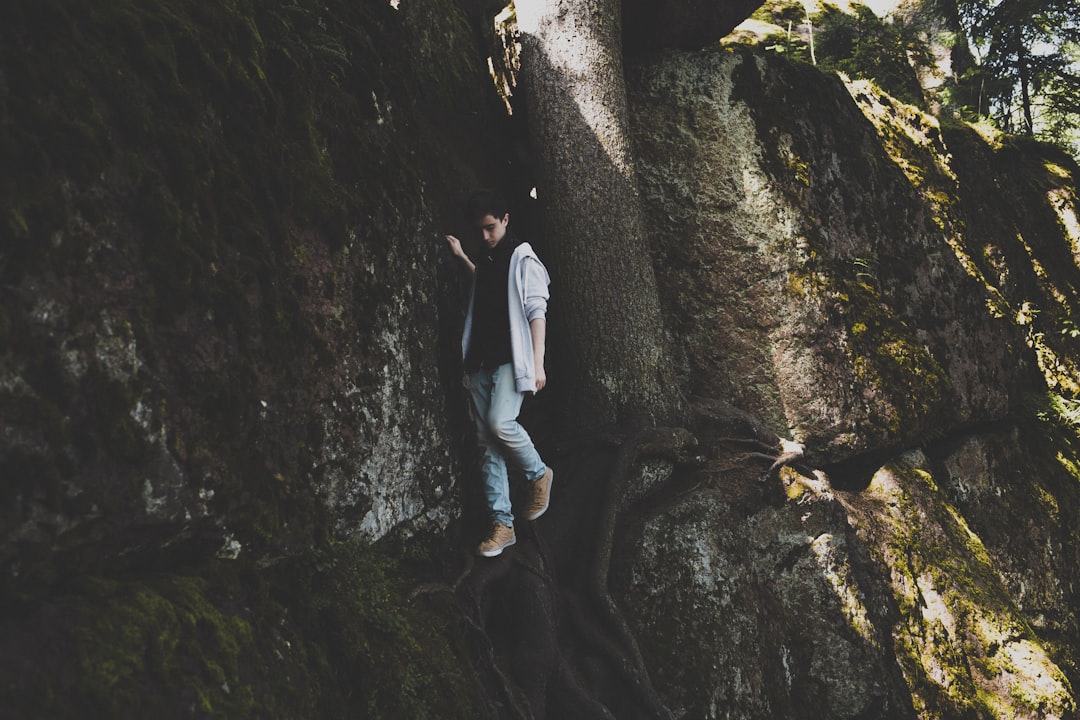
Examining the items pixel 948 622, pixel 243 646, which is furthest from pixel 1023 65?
pixel 243 646

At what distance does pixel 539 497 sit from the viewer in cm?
586

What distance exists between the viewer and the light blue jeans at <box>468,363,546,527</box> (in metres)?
5.48

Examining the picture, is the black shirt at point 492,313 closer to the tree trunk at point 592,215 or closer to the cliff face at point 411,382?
the cliff face at point 411,382

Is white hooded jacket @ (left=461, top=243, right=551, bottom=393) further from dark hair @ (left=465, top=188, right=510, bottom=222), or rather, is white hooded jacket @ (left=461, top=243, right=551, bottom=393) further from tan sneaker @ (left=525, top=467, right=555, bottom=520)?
tan sneaker @ (left=525, top=467, right=555, bottom=520)

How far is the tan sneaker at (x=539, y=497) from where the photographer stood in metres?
5.84

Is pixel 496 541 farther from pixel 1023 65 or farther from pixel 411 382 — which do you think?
pixel 1023 65

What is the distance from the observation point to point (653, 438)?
6.51 m

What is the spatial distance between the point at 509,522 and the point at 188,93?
314 cm

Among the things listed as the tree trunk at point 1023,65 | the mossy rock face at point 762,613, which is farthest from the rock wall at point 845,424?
the tree trunk at point 1023,65

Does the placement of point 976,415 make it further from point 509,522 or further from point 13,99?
point 13,99

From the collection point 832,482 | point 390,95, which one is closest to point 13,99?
point 390,95

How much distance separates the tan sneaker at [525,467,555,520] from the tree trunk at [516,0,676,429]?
0.87 m

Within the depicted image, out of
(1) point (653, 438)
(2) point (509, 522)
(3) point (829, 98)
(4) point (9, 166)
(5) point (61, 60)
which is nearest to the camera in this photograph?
(4) point (9, 166)

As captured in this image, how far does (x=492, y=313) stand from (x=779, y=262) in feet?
11.1
